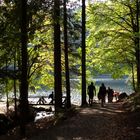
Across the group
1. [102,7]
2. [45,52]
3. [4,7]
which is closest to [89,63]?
[45,52]

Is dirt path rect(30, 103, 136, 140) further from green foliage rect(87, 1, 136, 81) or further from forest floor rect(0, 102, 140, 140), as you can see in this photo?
green foliage rect(87, 1, 136, 81)

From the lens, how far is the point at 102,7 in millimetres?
34250

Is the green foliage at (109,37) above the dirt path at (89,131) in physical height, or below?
above

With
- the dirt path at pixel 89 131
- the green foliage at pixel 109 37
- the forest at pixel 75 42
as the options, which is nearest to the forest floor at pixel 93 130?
A: the dirt path at pixel 89 131

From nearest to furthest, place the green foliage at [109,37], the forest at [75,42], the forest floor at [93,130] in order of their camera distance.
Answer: the forest floor at [93,130], the forest at [75,42], the green foliage at [109,37]

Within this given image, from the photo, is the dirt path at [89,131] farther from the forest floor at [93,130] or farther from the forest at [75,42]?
the forest at [75,42]

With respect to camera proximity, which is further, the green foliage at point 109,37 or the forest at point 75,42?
the green foliage at point 109,37

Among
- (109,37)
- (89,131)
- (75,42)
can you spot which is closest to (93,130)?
(89,131)

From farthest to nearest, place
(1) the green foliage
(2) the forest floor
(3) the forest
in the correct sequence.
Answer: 1. (1) the green foliage
2. (3) the forest
3. (2) the forest floor

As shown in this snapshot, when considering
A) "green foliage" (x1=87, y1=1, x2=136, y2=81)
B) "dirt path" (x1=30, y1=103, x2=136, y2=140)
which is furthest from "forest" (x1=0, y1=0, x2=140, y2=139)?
"dirt path" (x1=30, y1=103, x2=136, y2=140)

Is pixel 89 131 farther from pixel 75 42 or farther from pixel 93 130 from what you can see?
pixel 75 42

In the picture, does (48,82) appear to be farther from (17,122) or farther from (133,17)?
(17,122)

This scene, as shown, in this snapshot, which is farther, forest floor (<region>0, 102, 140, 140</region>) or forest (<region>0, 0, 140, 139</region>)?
forest (<region>0, 0, 140, 139</region>)

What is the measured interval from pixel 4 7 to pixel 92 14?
14.6m
